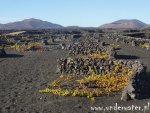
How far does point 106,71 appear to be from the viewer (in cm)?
2588

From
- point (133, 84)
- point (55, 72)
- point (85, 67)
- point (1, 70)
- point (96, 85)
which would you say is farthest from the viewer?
point (1, 70)

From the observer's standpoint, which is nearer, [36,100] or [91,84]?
[36,100]

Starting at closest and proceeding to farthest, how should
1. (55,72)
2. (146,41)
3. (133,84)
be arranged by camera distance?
(133,84), (55,72), (146,41)

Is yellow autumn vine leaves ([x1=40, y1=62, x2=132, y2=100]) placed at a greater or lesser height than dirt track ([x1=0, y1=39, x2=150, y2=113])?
greater

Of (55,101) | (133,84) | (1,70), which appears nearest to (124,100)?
(133,84)

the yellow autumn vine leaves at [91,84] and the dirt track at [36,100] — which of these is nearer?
the dirt track at [36,100]

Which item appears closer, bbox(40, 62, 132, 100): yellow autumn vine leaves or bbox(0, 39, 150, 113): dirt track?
bbox(0, 39, 150, 113): dirt track

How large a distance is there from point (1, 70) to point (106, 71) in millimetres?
10209

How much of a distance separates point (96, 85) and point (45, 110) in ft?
18.3

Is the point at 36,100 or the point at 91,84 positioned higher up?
the point at 91,84

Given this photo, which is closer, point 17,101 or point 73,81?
point 17,101

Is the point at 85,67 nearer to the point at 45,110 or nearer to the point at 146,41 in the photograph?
the point at 45,110

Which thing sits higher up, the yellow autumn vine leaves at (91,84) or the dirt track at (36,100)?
the yellow autumn vine leaves at (91,84)

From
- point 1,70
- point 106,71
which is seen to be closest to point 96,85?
point 106,71
